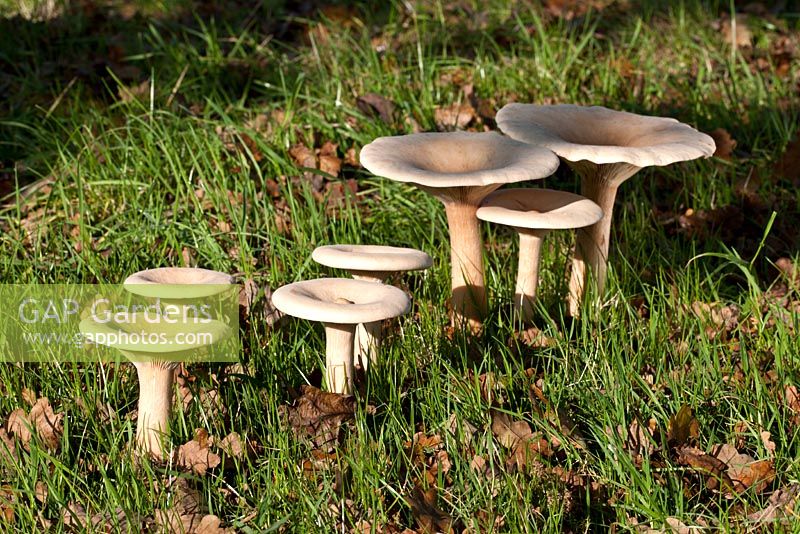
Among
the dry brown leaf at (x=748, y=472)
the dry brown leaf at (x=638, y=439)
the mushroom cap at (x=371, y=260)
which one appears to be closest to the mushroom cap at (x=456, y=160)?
the mushroom cap at (x=371, y=260)

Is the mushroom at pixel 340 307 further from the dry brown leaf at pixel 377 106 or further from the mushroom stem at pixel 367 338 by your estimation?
the dry brown leaf at pixel 377 106

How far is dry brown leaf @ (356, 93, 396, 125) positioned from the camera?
17.0ft

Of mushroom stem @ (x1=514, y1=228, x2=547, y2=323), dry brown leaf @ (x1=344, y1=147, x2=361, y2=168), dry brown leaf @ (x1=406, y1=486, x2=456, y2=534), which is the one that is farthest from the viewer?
dry brown leaf @ (x1=344, y1=147, x2=361, y2=168)

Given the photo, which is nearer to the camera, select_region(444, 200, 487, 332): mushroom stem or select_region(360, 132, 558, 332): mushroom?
select_region(360, 132, 558, 332): mushroom

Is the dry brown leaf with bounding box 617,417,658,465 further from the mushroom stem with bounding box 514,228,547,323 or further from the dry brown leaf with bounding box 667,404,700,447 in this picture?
the mushroom stem with bounding box 514,228,547,323

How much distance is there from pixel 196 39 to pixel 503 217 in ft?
14.2

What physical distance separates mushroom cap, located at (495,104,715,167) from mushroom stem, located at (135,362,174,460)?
5.53 feet

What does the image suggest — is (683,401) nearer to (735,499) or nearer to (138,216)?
(735,499)

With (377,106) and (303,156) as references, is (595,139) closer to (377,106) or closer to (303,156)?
(377,106)

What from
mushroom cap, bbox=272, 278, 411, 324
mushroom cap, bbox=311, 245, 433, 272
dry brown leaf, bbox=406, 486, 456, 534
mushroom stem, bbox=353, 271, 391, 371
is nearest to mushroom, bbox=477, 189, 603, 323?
mushroom cap, bbox=311, 245, 433, 272

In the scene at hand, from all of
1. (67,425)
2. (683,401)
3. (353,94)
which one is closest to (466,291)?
(683,401)

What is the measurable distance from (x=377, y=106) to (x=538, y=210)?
176cm

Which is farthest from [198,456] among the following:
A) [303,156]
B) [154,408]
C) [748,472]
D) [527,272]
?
[303,156]

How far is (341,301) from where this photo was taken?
3117 mm
